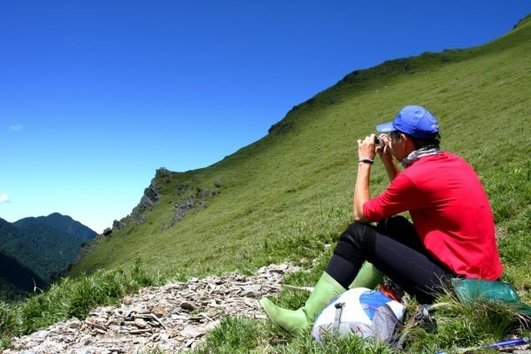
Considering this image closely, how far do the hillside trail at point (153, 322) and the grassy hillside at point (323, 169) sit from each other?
308 cm

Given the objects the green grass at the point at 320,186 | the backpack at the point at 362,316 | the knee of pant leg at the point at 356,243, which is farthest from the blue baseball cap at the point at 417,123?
the green grass at the point at 320,186

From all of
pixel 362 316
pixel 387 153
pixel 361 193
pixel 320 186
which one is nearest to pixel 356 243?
pixel 361 193

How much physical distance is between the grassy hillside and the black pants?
3.48 metres

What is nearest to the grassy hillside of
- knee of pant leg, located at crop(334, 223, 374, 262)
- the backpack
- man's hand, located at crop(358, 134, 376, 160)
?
man's hand, located at crop(358, 134, 376, 160)

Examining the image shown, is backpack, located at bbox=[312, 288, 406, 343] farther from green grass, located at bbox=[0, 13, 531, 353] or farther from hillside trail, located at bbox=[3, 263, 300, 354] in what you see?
hillside trail, located at bbox=[3, 263, 300, 354]

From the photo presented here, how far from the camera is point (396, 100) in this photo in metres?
83.4

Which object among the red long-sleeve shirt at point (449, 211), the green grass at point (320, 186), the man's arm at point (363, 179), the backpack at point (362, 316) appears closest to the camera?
the backpack at point (362, 316)

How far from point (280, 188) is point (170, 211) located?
35725 mm

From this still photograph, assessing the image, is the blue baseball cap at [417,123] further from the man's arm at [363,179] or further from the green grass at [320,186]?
the green grass at [320,186]

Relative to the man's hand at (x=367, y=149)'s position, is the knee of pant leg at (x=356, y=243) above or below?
below

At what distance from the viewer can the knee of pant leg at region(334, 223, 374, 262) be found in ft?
18.3

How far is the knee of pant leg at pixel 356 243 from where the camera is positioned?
557 centimetres

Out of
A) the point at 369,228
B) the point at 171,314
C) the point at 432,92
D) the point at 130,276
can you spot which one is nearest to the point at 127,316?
the point at 171,314

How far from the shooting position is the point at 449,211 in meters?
5.29
